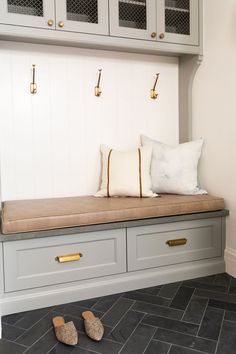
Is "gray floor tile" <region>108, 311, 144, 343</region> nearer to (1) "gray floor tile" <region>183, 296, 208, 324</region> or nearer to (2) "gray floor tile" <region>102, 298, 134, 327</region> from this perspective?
(2) "gray floor tile" <region>102, 298, 134, 327</region>

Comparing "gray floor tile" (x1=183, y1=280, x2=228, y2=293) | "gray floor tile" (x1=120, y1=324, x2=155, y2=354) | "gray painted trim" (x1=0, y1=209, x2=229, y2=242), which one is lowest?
"gray floor tile" (x1=183, y1=280, x2=228, y2=293)

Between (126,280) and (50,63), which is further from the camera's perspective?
(50,63)

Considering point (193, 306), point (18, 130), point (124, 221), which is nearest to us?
point (193, 306)

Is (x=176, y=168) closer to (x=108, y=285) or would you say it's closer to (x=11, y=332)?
(x=108, y=285)

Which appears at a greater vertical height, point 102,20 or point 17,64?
point 102,20

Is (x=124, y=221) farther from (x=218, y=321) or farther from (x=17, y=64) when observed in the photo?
(x=17, y=64)

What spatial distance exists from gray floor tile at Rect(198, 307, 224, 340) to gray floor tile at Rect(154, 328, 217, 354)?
1.9 inches

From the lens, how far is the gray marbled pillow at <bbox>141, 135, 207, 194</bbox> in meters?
2.45

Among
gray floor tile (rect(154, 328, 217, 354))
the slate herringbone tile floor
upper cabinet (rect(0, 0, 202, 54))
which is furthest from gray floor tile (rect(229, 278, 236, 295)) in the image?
upper cabinet (rect(0, 0, 202, 54))

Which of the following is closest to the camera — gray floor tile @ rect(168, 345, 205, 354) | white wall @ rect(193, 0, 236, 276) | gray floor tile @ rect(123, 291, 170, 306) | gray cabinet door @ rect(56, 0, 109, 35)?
gray floor tile @ rect(168, 345, 205, 354)

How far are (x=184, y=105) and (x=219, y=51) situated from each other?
528 millimetres

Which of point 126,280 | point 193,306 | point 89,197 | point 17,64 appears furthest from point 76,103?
point 193,306

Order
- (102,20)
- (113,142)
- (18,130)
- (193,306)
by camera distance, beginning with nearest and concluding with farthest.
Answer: (193,306) → (102,20) → (18,130) → (113,142)

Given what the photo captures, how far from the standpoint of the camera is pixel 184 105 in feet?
9.05
